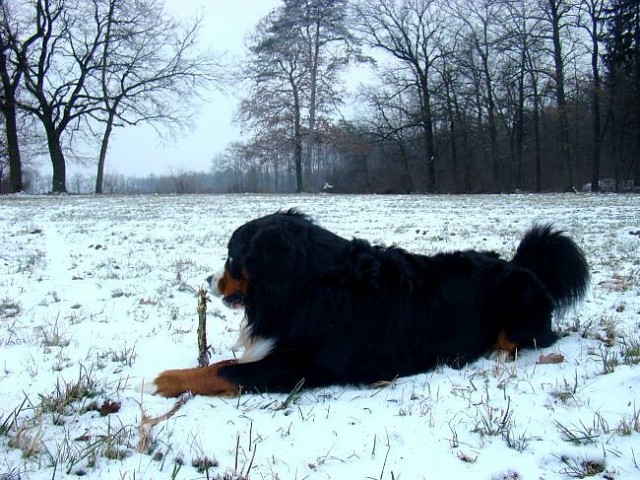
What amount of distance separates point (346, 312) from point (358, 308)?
9cm

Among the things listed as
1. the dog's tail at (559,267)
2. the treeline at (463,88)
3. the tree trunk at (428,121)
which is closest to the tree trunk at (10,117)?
the treeline at (463,88)

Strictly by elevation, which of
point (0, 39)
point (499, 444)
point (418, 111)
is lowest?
point (499, 444)

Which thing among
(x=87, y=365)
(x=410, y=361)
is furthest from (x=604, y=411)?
(x=87, y=365)

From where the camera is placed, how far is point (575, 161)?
41.7 metres

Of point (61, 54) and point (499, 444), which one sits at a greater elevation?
point (61, 54)

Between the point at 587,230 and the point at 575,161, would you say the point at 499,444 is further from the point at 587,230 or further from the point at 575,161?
the point at 575,161

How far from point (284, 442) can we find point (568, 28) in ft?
113

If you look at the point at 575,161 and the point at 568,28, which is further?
the point at 575,161

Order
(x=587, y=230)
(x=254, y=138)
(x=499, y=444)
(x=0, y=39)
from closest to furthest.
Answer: (x=499, y=444) → (x=587, y=230) → (x=0, y=39) → (x=254, y=138)

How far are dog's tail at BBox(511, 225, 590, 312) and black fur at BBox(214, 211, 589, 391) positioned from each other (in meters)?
0.48

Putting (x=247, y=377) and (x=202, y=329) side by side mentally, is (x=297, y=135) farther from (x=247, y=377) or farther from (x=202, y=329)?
(x=247, y=377)

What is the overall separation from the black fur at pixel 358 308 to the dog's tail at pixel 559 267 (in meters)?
0.48

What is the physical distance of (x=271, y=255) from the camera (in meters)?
2.95

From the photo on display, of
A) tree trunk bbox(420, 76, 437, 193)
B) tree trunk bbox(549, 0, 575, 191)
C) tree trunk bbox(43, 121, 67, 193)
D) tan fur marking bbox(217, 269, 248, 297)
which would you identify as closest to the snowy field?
tan fur marking bbox(217, 269, 248, 297)
